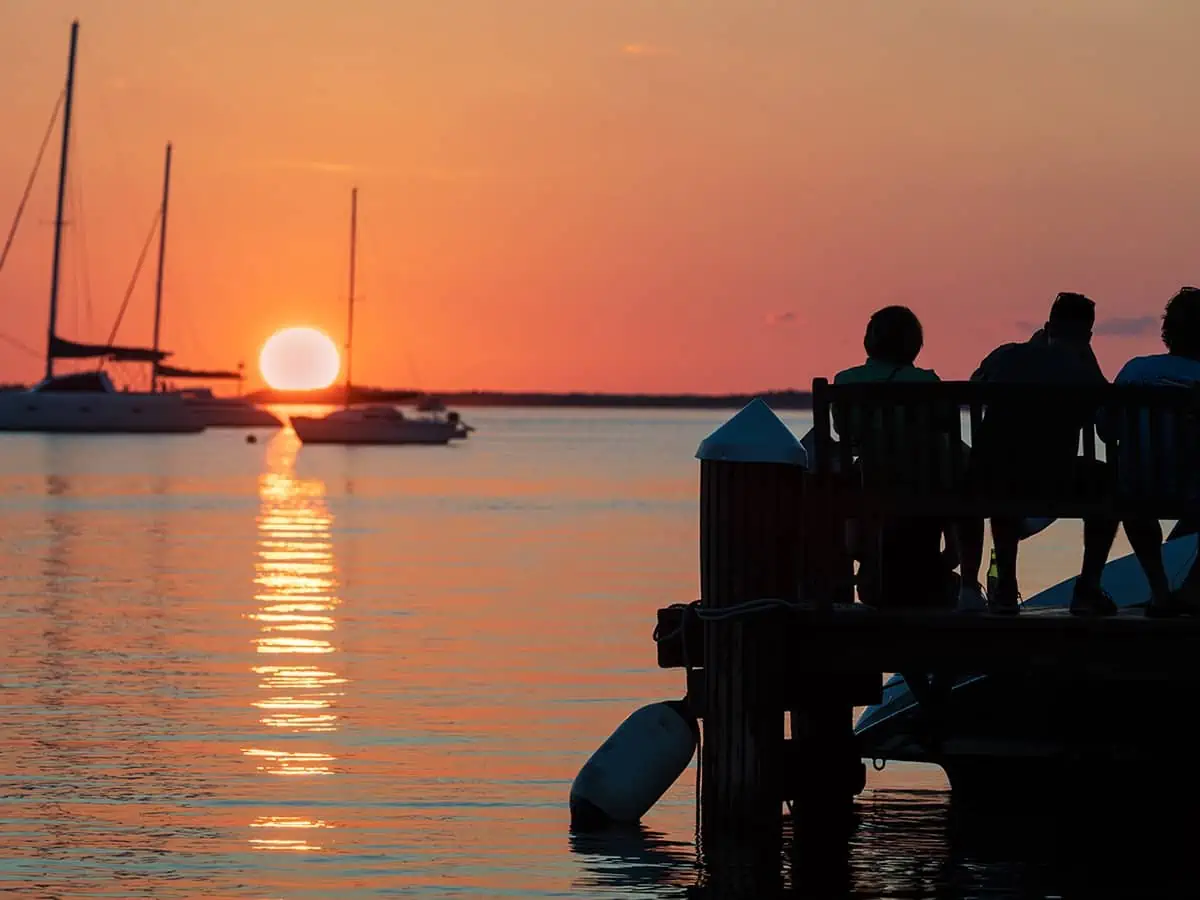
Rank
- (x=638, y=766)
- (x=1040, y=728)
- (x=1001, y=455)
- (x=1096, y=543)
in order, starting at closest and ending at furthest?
1. (x=1001, y=455)
2. (x=1096, y=543)
3. (x=638, y=766)
4. (x=1040, y=728)

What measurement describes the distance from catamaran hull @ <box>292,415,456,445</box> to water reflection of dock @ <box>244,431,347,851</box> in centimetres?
Result: 7837

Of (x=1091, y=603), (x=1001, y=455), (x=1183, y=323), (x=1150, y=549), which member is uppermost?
(x=1183, y=323)

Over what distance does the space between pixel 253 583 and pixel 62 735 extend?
1514cm

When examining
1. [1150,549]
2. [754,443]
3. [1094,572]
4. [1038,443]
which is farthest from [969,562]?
[754,443]

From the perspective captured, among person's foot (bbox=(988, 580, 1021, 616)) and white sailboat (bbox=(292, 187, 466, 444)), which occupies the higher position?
white sailboat (bbox=(292, 187, 466, 444))

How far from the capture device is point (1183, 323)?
1164 centimetres

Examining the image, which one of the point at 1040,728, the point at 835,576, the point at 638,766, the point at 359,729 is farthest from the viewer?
the point at 359,729

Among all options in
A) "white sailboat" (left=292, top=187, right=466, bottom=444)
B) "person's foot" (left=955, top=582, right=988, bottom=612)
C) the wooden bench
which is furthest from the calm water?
"white sailboat" (left=292, top=187, right=466, bottom=444)

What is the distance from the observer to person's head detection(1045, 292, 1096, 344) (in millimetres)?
11828

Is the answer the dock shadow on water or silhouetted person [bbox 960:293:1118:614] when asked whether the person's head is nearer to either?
silhouetted person [bbox 960:293:1118:614]

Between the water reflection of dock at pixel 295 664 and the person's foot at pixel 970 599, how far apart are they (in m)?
3.61

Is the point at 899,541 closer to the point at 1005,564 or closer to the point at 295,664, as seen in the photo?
the point at 1005,564

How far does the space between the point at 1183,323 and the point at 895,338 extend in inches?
58.9

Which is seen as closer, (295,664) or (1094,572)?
(1094,572)
